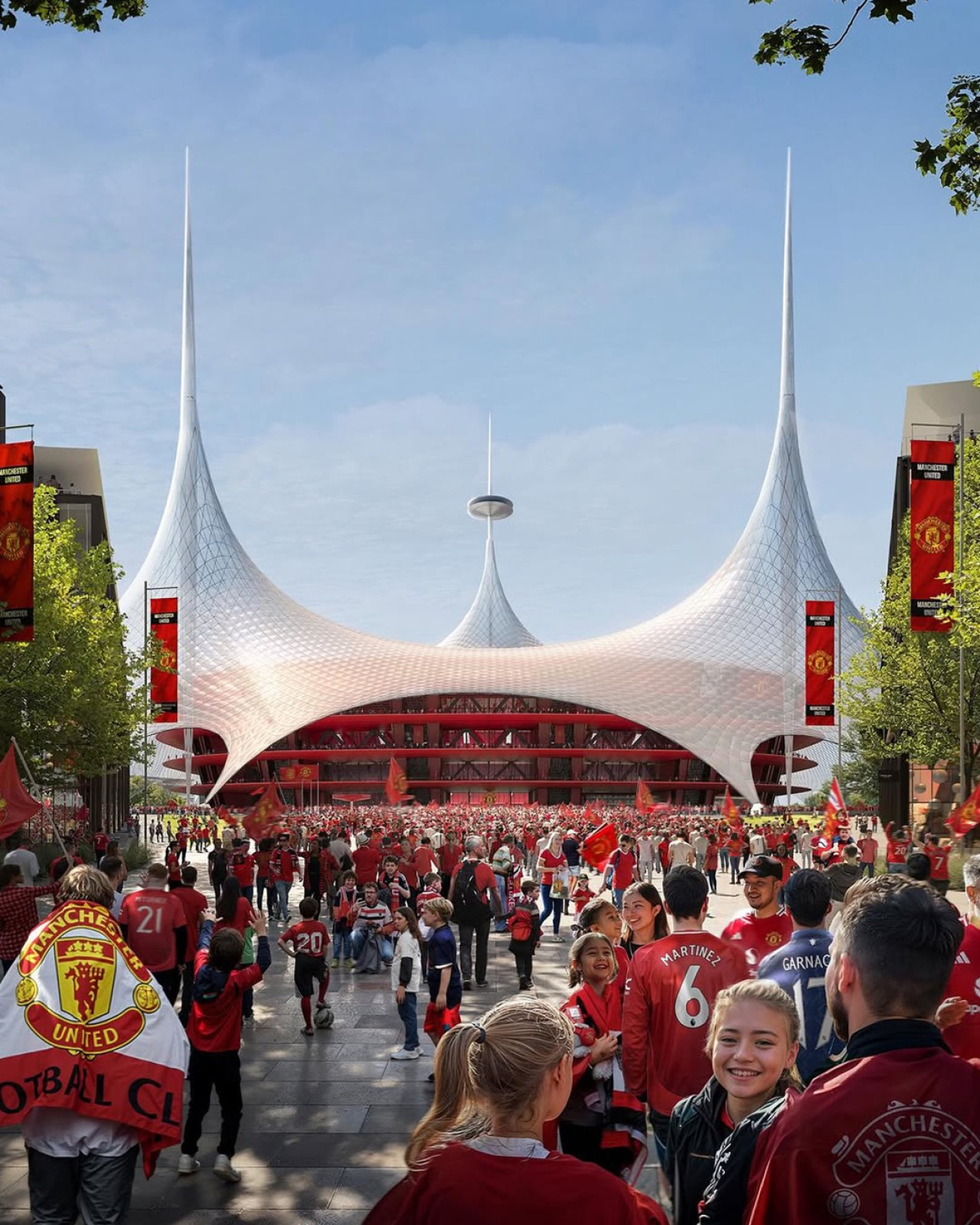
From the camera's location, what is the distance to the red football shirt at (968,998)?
487 centimetres

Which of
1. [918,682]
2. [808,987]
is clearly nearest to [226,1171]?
[808,987]

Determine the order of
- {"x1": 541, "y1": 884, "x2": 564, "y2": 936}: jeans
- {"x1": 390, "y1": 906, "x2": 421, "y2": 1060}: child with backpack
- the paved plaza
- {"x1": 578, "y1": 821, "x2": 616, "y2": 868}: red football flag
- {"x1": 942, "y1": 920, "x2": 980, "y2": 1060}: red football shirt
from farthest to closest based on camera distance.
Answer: {"x1": 578, "y1": 821, "x2": 616, "y2": 868}: red football flag, {"x1": 541, "y1": 884, "x2": 564, "y2": 936}: jeans, {"x1": 390, "y1": 906, "x2": 421, "y2": 1060}: child with backpack, the paved plaza, {"x1": 942, "y1": 920, "x2": 980, "y2": 1060}: red football shirt

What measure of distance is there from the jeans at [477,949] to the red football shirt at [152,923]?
4.63 metres

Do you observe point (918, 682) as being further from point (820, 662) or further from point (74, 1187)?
point (74, 1187)

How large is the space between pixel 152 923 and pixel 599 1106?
480 cm

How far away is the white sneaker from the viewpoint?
21.7 ft

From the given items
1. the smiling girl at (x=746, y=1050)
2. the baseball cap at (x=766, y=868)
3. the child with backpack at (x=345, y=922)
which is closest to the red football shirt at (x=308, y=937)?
the child with backpack at (x=345, y=922)

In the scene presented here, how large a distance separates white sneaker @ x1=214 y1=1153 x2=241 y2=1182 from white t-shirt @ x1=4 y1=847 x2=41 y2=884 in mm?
6961

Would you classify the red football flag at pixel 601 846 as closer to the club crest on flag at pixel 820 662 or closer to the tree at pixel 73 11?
the tree at pixel 73 11

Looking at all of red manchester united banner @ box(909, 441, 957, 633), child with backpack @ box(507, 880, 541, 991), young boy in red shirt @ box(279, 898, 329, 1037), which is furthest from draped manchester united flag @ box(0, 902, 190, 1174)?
red manchester united banner @ box(909, 441, 957, 633)

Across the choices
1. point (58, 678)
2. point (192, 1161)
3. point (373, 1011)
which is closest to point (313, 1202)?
point (192, 1161)

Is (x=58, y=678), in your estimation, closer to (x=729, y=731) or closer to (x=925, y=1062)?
(x=925, y=1062)

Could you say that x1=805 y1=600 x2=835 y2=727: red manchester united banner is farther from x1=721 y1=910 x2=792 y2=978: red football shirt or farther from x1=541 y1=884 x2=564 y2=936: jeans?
x1=721 y1=910 x2=792 y2=978: red football shirt

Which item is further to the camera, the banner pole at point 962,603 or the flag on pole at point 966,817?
the banner pole at point 962,603
